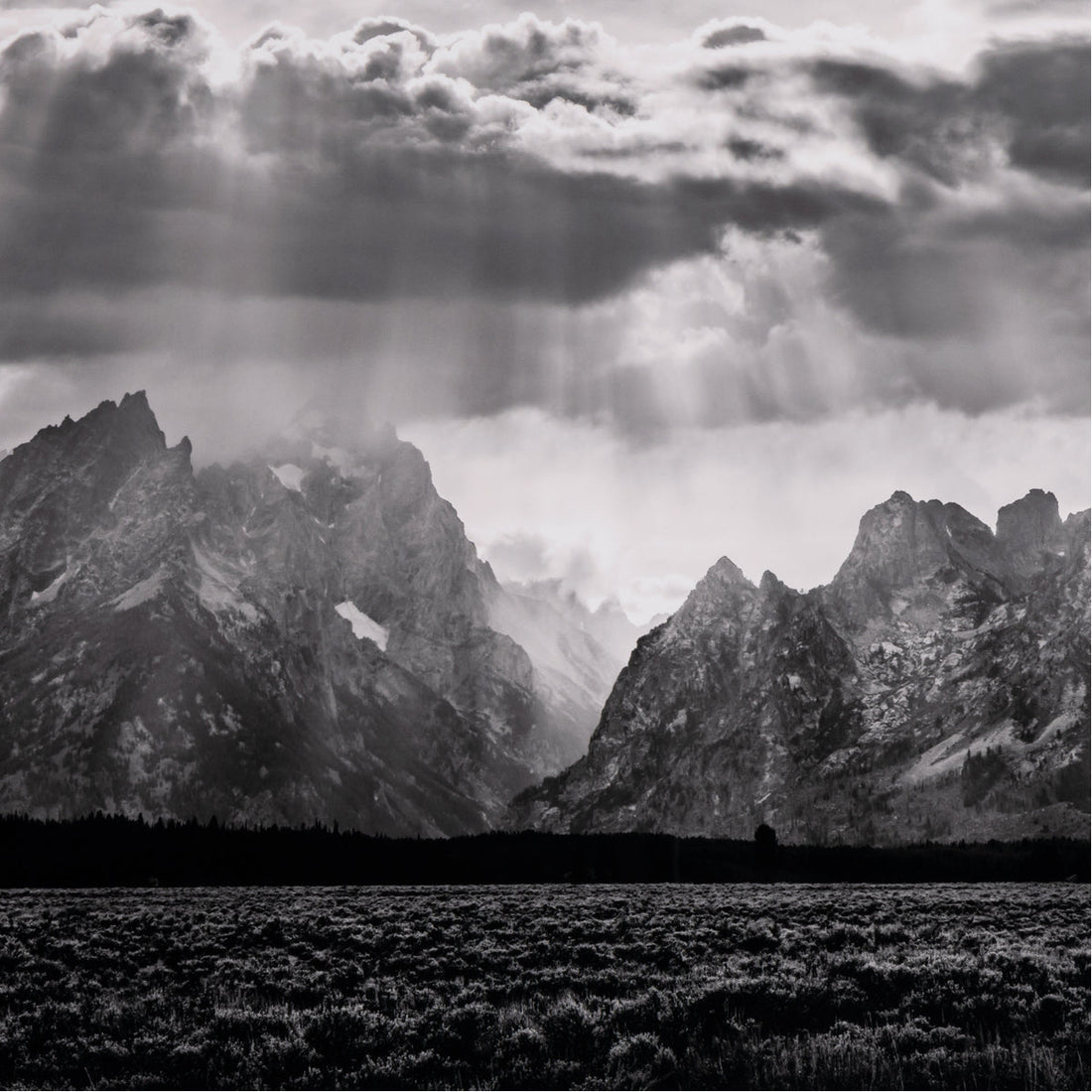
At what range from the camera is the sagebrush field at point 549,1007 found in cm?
2300

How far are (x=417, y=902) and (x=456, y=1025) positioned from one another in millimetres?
57774

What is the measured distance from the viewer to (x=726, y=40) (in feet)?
84.7

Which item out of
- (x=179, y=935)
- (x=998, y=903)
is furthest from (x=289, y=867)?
(x=179, y=935)

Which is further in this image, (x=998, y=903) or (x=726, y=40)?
(x=998, y=903)

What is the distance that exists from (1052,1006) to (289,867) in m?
177

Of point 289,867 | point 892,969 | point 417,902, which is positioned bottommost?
point 289,867

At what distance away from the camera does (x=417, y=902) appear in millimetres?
83062

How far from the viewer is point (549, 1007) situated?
2897cm

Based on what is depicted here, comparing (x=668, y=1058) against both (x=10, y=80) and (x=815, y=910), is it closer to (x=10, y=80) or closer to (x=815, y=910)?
(x=10, y=80)

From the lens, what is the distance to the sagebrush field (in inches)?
906

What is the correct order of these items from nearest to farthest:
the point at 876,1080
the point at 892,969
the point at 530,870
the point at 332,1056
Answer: the point at 876,1080
the point at 332,1056
the point at 892,969
the point at 530,870

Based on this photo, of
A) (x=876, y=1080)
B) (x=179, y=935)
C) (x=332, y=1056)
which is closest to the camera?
(x=876, y=1080)

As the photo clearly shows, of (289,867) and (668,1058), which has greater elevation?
(668,1058)

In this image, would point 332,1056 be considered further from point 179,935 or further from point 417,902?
point 417,902
